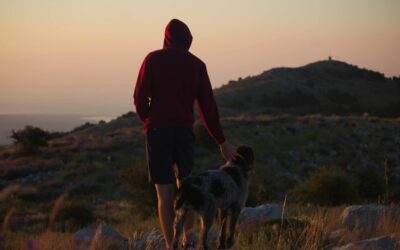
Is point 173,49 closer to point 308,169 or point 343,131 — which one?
point 308,169

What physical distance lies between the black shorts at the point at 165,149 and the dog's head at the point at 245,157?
21.9 inches

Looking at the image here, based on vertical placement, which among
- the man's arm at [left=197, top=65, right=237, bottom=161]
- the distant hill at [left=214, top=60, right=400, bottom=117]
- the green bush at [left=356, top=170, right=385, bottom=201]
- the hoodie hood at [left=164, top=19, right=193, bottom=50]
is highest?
the distant hill at [left=214, top=60, right=400, bottom=117]

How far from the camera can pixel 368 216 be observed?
7199mm

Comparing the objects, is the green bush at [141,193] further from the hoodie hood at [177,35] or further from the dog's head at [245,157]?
the hoodie hood at [177,35]

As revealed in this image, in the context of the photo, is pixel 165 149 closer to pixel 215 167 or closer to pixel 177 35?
pixel 177 35

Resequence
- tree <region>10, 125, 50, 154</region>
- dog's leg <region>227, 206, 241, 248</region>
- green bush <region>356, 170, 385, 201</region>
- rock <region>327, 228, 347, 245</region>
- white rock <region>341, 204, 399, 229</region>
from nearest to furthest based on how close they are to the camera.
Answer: dog's leg <region>227, 206, 241, 248</region> < rock <region>327, 228, 347, 245</region> < white rock <region>341, 204, 399, 229</region> < green bush <region>356, 170, 385, 201</region> < tree <region>10, 125, 50, 154</region>

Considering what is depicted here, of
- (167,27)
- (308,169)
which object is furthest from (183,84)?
(308,169)

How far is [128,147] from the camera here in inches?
1324

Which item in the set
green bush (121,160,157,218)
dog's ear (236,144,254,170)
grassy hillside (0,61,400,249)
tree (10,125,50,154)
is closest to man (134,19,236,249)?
dog's ear (236,144,254,170)

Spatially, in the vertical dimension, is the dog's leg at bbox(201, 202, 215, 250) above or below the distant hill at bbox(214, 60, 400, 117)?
below

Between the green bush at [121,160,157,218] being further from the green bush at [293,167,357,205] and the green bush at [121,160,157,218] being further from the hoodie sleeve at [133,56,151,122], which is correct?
the hoodie sleeve at [133,56,151,122]

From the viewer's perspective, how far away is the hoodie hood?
223 inches

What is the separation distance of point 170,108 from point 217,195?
1030 mm

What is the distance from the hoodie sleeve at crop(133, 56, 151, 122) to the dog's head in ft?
3.52
